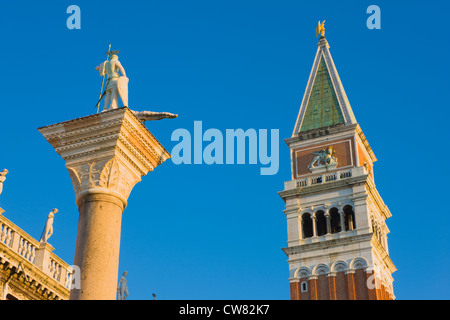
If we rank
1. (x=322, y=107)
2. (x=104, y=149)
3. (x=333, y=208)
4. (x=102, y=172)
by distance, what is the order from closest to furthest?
(x=102, y=172), (x=104, y=149), (x=333, y=208), (x=322, y=107)

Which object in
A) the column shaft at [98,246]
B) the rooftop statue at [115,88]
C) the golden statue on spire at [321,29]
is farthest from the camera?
the golden statue on spire at [321,29]

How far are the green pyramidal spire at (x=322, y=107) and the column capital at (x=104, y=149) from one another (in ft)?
157

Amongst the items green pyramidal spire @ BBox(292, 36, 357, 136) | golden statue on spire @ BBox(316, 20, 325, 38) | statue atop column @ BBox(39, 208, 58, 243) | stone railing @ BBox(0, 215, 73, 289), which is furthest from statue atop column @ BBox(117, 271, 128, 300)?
golden statue on spire @ BBox(316, 20, 325, 38)

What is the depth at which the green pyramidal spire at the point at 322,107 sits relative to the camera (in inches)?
2320

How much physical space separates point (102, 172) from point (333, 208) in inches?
1771

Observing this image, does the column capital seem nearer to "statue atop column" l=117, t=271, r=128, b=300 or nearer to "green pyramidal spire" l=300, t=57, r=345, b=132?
"statue atop column" l=117, t=271, r=128, b=300

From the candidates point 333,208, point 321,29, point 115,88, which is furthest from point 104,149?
point 321,29

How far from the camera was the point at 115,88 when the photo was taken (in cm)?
1235

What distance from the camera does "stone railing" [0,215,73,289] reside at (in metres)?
21.3

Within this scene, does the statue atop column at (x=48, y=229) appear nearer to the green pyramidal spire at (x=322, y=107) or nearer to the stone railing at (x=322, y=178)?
the stone railing at (x=322, y=178)

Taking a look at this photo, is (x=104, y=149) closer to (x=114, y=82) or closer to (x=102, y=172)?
(x=102, y=172)

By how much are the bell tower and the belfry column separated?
137 feet

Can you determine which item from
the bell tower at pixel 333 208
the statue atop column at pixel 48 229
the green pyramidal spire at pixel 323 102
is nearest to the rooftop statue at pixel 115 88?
the statue atop column at pixel 48 229
